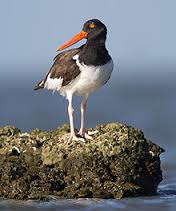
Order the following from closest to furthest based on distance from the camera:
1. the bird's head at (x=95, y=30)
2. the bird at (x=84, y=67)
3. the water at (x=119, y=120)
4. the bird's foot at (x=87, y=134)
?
1. the water at (x=119, y=120)
2. the bird's foot at (x=87, y=134)
3. the bird at (x=84, y=67)
4. the bird's head at (x=95, y=30)

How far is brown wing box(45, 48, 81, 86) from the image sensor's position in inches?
705

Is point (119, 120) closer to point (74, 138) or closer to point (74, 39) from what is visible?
point (74, 39)

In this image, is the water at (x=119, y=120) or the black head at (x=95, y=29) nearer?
the water at (x=119, y=120)

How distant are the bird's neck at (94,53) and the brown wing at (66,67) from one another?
0.16 metres

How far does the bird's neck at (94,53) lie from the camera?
1783 cm

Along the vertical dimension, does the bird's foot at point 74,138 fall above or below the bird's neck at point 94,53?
below

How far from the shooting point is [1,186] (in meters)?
16.8

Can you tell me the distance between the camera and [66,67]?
708 inches

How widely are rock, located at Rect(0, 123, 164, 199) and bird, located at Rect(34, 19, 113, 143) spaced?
66 cm

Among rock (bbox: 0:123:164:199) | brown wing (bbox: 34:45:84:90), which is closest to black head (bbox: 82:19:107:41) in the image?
brown wing (bbox: 34:45:84:90)

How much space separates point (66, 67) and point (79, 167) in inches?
77.5

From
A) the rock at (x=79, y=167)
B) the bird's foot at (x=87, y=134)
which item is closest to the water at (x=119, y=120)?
the rock at (x=79, y=167)

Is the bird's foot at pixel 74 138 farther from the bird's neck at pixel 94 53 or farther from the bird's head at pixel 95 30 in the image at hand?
the bird's head at pixel 95 30

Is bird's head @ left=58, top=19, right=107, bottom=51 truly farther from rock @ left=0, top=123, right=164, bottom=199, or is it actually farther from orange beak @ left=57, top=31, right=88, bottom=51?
rock @ left=0, top=123, right=164, bottom=199
